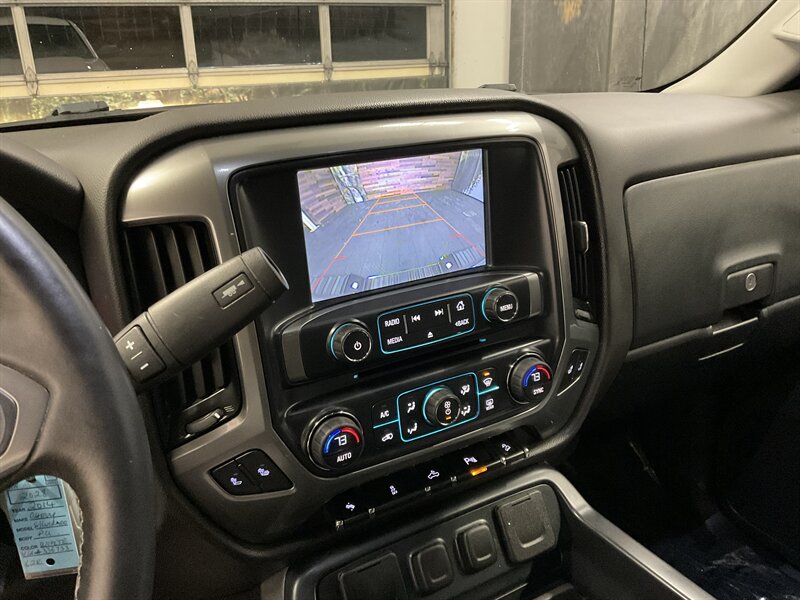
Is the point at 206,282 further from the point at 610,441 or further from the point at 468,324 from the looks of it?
the point at 610,441

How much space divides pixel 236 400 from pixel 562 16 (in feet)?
6.01

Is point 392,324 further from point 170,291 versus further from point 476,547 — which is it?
point 476,547

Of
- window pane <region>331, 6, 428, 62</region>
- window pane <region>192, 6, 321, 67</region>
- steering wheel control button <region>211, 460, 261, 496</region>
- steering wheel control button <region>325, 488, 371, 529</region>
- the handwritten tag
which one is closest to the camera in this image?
the handwritten tag

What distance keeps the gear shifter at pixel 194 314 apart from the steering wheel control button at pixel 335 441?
30 centimetres

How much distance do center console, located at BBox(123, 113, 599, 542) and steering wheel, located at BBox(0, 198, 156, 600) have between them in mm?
272

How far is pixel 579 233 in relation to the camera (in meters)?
1.02

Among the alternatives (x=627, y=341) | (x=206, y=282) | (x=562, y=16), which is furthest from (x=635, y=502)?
(x=562, y=16)

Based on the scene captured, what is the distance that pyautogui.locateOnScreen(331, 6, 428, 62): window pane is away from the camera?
4.61 ft

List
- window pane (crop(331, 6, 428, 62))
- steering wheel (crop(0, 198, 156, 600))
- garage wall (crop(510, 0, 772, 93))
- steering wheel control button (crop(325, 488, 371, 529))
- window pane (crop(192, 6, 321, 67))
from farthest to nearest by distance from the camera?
1. garage wall (crop(510, 0, 772, 93))
2. window pane (crop(331, 6, 428, 62))
3. window pane (crop(192, 6, 321, 67))
4. steering wheel control button (crop(325, 488, 371, 529))
5. steering wheel (crop(0, 198, 156, 600))

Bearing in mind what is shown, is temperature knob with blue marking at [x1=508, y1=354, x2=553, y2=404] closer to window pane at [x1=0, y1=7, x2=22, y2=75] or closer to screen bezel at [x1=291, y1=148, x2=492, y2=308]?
screen bezel at [x1=291, y1=148, x2=492, y2=308]

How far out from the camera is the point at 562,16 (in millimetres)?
2203

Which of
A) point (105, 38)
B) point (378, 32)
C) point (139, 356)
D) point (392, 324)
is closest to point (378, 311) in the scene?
point (392, 324)

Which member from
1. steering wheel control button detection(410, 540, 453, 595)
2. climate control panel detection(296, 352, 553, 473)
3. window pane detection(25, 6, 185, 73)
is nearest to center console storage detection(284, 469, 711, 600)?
steering wheel control button detection(410, 540, 453, 595)

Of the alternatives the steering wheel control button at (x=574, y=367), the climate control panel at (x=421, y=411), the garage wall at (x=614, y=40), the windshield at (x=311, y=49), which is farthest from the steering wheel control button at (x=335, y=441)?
the garage wall at (x=614, y=40)
